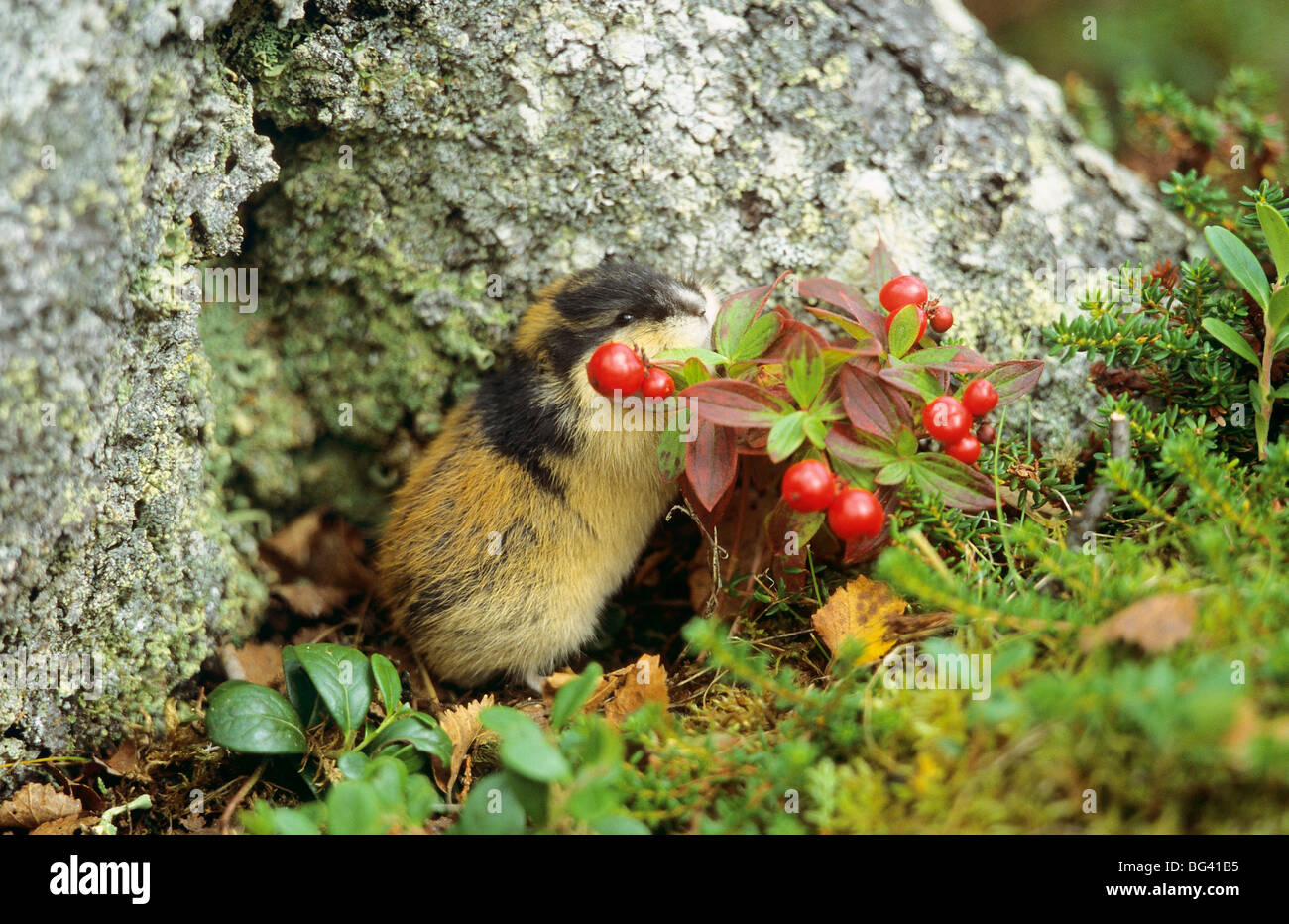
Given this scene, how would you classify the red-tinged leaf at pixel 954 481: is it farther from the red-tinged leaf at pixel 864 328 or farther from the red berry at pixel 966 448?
the red-tinged leaf at pixel 864 328

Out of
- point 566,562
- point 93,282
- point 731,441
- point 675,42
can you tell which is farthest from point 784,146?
point 93,282

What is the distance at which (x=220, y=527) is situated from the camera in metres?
4.19

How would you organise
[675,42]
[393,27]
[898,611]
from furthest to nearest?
[675,42] → [393,27] → [898,611]

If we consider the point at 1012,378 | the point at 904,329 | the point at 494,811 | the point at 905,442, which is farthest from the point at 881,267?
the point at 494,811

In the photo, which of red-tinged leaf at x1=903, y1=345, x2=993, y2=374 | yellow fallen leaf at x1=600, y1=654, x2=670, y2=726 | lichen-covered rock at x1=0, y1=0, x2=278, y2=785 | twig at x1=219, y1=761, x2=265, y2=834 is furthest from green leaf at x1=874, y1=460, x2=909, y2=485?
lichen-covered rock at x1=0, y1=0, x2=278, y2=785

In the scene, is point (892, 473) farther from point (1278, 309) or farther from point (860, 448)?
point (1278, 309)

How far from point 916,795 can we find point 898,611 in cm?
104

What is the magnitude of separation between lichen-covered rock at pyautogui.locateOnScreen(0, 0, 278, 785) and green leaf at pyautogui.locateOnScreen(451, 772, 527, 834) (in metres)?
1.71

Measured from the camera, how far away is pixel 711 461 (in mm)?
3475

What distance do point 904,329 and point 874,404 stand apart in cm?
33

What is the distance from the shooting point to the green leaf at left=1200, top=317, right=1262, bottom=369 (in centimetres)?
346

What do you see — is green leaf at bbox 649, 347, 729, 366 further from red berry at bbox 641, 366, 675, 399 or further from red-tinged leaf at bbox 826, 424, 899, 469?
red-tinged leaf at bbox 826, 424, 899, 469
